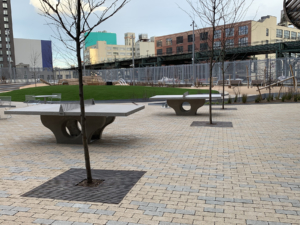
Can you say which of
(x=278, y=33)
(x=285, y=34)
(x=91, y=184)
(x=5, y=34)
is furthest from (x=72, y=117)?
(x=5, y=34)

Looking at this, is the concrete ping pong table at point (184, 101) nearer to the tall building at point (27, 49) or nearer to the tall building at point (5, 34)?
the tall building at point (5, 34)

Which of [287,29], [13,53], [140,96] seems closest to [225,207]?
[140,96]

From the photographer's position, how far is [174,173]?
5.23 metres

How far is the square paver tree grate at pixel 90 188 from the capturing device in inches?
167

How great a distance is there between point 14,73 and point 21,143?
170 feet

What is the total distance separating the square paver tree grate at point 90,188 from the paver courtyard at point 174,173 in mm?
138

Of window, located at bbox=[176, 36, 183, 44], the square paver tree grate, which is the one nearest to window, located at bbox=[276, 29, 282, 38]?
window, located at bbox=[176, 36, 183, 44]

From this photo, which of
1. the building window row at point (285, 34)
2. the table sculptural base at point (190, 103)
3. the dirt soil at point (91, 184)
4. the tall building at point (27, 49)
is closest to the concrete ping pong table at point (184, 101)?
the table sculptural base at point (190, 103)

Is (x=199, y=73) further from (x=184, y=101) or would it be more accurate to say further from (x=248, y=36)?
(x=248, y=36)

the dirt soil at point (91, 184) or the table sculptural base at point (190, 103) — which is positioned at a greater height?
the table sculptural base at point (190, 103)

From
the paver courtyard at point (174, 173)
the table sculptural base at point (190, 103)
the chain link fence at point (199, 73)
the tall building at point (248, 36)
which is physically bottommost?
the paver courtyard at point (174, 173)

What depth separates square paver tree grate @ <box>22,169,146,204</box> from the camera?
4.23 metres

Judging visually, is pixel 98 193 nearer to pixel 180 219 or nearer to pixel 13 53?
pixel 180 219

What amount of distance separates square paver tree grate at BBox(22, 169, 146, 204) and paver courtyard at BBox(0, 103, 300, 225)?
0.45ft
